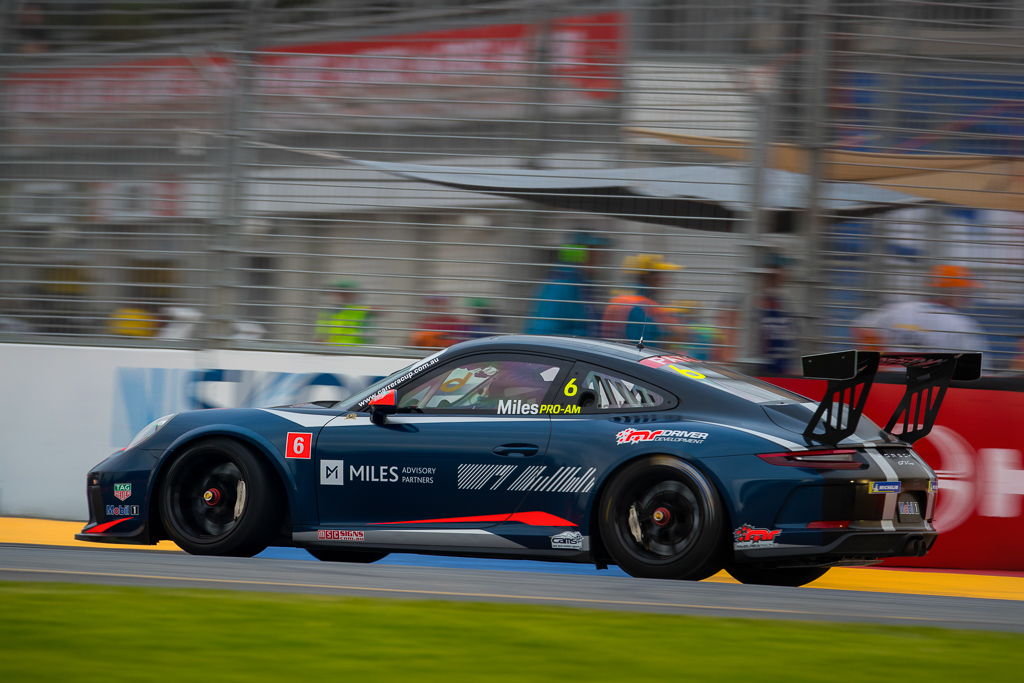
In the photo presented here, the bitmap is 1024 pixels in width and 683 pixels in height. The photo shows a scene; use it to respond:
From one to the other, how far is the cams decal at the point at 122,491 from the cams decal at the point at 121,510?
42mm

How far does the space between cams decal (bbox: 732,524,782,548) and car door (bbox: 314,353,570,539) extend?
1045 millimetres

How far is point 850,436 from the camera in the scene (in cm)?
657

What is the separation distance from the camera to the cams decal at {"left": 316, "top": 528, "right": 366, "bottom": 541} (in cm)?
708

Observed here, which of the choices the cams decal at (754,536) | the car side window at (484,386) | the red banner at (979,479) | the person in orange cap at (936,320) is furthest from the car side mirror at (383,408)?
the person in orange cap at (936,320)

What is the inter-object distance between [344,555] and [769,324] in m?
3.38

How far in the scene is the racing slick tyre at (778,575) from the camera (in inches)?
280

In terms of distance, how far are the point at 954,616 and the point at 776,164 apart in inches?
198

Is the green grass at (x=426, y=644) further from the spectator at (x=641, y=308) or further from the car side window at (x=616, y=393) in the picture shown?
the spectator at (x=641, y=308)

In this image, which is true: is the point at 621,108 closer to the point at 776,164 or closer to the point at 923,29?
the point at 776,164

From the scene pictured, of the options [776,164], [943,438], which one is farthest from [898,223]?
[943,438]

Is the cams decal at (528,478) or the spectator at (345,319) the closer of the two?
the cams decal at (528,478)

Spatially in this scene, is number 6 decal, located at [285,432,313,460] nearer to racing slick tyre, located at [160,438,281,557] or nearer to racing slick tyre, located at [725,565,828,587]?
racing slick tyre, located at [160,438,281,557]

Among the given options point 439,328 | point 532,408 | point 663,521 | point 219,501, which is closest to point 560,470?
point 532,408

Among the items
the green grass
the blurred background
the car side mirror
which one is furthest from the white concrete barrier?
the green grass
